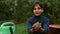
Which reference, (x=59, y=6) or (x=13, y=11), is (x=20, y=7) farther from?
(x=59, y=6)

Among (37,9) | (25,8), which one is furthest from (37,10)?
(25,8)

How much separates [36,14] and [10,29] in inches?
29.4

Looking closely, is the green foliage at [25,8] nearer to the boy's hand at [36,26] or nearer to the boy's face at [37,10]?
the boy's face at [37,10]

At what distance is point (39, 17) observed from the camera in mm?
3299

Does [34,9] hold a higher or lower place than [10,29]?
higher

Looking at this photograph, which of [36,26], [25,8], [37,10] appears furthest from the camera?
[25,8]

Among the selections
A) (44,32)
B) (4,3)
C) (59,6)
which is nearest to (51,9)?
(59,6)

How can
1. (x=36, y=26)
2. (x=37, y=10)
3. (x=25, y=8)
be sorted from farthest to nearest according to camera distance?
(x=25, y=8)
(x=37, y=10)
(x=36, y=26)

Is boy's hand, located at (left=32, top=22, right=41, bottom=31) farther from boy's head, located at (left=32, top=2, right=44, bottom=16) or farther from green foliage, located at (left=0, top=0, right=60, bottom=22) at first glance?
green foliage, located at (left=0, top=0, right=60, bottom=22)

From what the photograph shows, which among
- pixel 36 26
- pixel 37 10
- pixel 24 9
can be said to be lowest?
pixel 24 9

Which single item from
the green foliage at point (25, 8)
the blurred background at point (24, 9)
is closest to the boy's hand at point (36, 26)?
the blurred background at point (24, 9)

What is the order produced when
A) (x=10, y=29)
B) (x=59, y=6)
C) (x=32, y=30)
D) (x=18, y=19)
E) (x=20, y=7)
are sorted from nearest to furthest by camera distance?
(x=32, y=30)
(x=10, y=29)
(x=59, y=6)
(x=20, y=7)
(x=18, y=19)

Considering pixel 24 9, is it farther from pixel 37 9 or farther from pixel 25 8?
pixel 37 9

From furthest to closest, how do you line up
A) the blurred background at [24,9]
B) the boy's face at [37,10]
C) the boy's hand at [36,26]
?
the blurred background at [24,9] < the boy's face at [37,10] < the boy's hand at [36,26]
